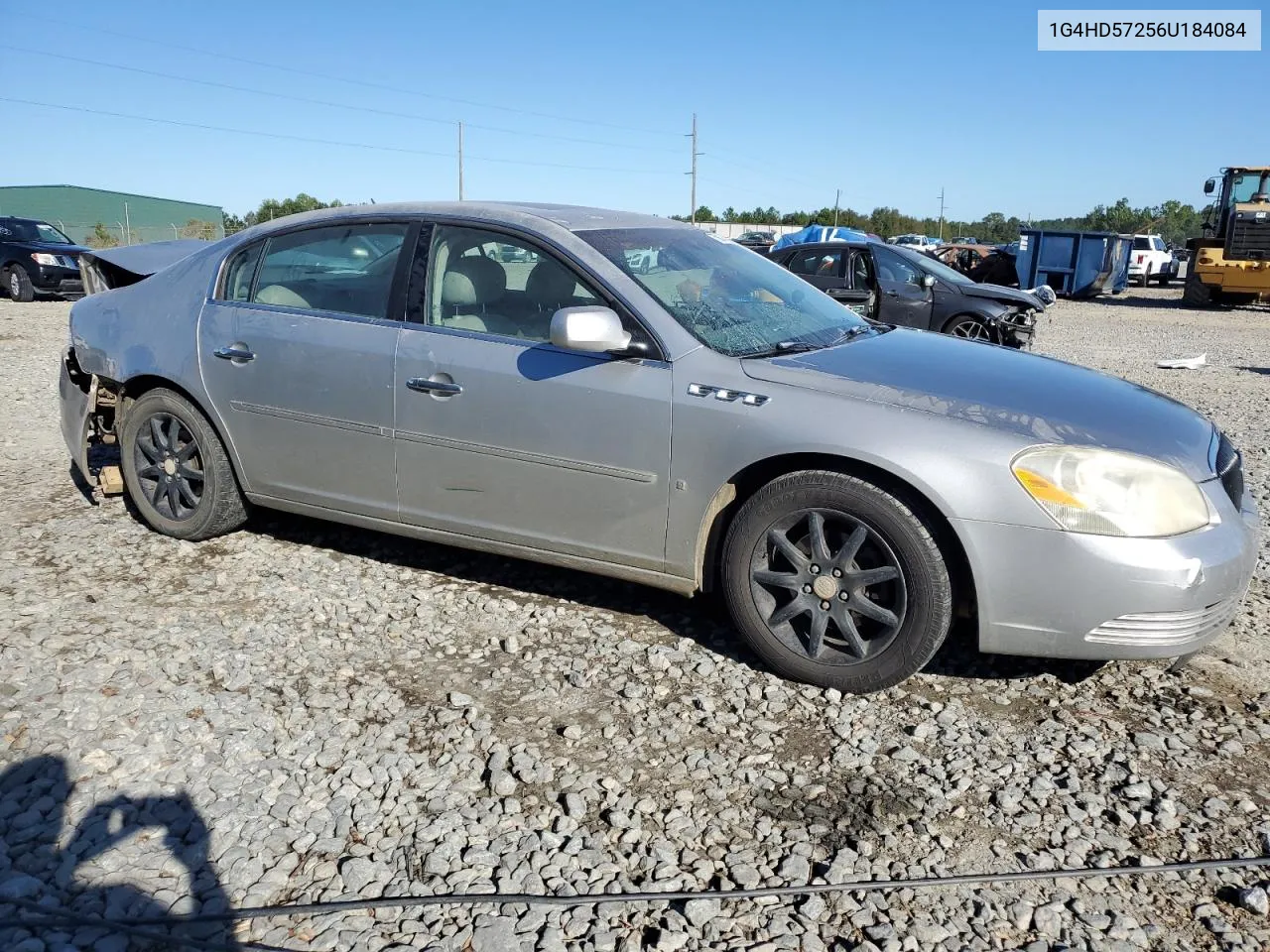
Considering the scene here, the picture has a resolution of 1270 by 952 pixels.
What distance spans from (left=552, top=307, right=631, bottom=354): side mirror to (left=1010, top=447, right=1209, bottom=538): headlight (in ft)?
4.55

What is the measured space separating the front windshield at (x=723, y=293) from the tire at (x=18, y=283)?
17.7 meters

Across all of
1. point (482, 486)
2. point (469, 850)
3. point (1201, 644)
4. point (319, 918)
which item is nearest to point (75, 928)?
point (319, 918)

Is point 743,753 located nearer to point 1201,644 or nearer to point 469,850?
point 469,850

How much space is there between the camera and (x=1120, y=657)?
10.4 ft

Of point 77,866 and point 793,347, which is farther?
point 793,347

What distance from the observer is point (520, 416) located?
3.79 m

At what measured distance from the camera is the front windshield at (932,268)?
12.2 metres

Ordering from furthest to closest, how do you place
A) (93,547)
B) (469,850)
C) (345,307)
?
(93,547)
(345,307)
(469,850)

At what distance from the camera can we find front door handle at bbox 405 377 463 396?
389 centimetres

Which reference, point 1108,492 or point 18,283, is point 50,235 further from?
point 1108,492

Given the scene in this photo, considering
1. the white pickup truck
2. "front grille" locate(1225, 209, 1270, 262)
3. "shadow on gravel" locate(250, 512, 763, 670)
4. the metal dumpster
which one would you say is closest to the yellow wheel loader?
"front grille" locate(1225, 209, 1270, 262)

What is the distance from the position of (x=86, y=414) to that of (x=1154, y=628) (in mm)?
4827

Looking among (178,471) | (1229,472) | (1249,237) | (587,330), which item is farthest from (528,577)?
(1249,237)

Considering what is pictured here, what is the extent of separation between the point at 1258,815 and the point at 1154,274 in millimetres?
35958
